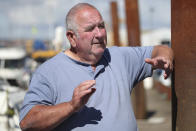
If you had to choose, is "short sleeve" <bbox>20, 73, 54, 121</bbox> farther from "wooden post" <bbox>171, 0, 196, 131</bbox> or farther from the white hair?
"wooden post" <bbox>171, 0, 196, 131</bbox>

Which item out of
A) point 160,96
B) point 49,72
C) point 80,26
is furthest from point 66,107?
point 160,96

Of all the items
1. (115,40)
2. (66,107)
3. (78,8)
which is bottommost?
(115,40)

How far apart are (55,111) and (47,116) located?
6cm

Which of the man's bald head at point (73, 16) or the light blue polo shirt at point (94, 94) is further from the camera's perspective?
the man's bald head at point (73, 16)

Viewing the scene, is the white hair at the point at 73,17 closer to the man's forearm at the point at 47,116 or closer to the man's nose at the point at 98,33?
the man's nose at the point at 98,33

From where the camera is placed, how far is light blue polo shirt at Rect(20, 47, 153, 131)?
255cm

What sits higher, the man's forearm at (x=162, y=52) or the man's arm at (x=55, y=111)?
the man's forearm at (x=162, y=52)

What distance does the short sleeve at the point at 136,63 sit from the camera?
9.64ft

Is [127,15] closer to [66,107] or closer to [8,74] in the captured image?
[66,107]

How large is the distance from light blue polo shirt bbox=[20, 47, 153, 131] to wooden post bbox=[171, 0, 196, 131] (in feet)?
1.25

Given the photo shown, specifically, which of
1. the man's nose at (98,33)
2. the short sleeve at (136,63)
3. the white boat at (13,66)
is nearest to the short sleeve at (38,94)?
the man's nose at (98,33)

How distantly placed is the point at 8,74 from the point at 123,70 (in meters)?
21.0

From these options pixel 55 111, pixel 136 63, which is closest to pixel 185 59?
pixel 136 63

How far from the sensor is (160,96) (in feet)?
52.9
